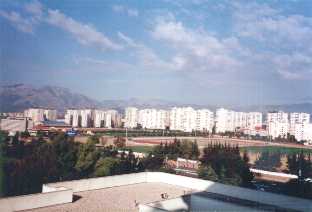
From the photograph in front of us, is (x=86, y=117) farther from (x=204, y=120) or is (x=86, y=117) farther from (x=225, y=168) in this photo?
(x=225, y=168)

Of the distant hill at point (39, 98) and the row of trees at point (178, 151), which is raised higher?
the distant hill at point (39, 98)

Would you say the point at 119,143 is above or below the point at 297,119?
below

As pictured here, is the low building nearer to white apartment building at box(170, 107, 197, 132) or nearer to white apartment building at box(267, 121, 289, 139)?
white apartment building at box(170, 107, 197, 132)

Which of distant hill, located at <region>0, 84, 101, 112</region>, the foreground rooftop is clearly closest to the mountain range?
distant hill, located at <region>0, 84, 101, 112</region>

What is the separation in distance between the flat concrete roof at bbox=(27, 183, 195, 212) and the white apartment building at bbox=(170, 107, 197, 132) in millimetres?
13711

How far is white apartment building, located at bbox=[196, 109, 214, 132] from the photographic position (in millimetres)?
18734

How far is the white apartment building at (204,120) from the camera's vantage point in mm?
18734

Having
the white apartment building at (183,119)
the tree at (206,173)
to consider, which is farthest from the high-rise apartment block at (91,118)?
the tree at (206,173)

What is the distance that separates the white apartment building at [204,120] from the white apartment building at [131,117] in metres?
2.88

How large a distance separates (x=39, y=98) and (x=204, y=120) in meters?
7.53

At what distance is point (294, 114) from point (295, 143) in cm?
156

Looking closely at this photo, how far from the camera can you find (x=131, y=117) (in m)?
19.4

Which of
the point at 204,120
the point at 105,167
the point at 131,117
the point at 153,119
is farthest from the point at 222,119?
the point at 105,167

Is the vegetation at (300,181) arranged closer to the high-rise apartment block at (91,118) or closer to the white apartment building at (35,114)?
the white apartment building at (35,114)
